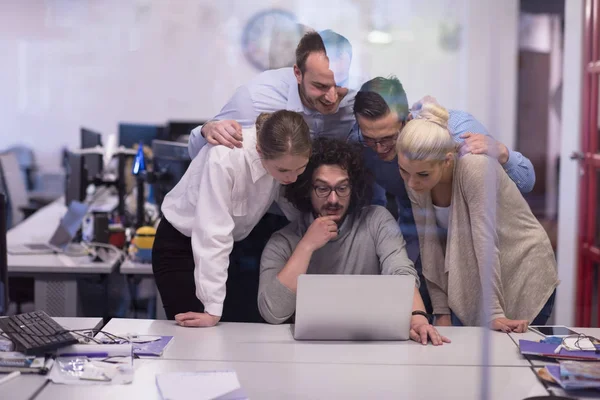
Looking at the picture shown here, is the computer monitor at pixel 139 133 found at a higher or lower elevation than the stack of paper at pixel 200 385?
higher

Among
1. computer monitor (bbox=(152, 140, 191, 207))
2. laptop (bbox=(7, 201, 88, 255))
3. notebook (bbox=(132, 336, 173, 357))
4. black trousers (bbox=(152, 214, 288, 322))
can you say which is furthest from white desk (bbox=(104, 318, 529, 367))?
laptop (bbox=(7, 201, 88, 255))

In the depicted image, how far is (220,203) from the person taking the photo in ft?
6.88

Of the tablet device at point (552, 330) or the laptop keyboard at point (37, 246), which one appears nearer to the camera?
the tablet device at point (552, 330)

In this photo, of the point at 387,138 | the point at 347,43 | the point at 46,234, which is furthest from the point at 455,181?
the point at 46,234

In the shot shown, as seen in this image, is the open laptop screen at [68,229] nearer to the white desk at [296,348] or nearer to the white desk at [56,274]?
the white desk at [56,274]

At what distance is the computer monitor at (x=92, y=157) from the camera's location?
3549 millimetres

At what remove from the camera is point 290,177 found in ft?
6.97

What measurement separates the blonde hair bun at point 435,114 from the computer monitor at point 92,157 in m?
1.88

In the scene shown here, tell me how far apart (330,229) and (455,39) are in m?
2.35

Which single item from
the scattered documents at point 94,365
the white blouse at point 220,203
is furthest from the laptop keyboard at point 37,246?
the scattered documents at point 94,365

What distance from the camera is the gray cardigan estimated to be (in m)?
2.10

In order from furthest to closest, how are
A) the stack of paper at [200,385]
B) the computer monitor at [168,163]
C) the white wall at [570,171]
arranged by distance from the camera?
the white wall at [570,171]
the computer monitor at [168,163]
the stack of paper at [200,385]

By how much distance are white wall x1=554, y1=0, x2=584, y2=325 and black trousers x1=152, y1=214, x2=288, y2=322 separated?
163cm

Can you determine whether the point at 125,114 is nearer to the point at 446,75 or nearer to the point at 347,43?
the point at 446,75
